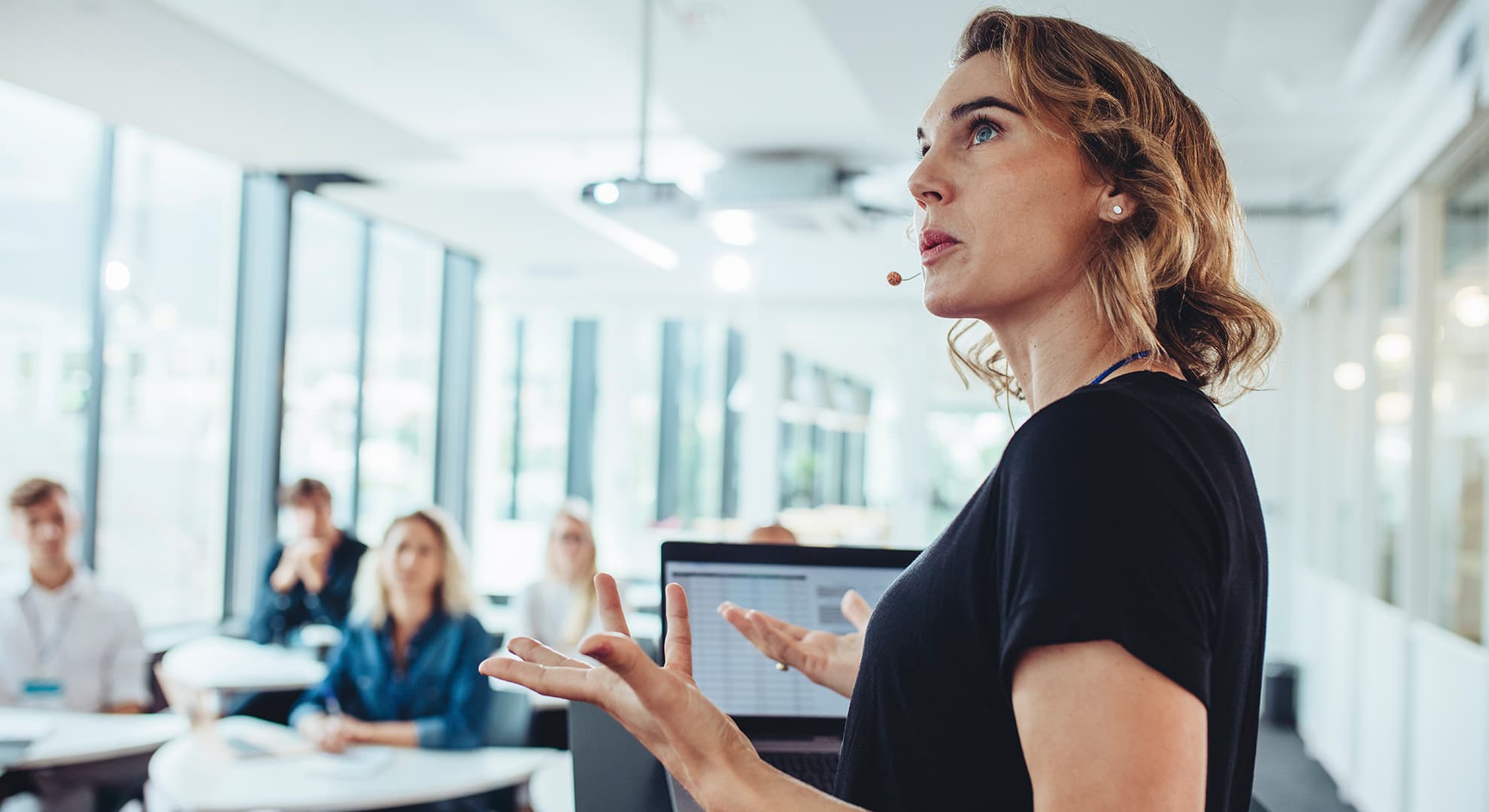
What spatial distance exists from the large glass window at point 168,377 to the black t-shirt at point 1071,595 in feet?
17.4

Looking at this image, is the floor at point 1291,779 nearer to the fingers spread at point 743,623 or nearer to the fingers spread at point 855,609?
the fingers spread at point 855,609

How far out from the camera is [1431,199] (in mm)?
4402

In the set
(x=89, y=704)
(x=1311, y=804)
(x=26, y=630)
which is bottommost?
(x=1311, y=804)

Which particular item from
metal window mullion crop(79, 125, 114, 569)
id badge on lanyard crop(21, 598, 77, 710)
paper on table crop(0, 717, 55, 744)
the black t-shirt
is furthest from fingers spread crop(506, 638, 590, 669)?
metal window mullion crop(79, 125, 114, 569)

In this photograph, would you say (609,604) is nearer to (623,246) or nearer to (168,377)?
(168,377)

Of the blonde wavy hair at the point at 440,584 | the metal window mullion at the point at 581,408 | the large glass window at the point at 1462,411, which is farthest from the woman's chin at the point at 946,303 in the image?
the metal window mullion at the point at 581,408

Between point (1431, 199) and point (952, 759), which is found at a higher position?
point (1431, 199)

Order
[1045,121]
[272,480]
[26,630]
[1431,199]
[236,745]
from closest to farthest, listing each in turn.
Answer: [1045,121], [236,745], [26,630], [1431,199], [272,480]

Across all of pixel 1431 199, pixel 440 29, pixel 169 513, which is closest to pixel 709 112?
pixel 440 29

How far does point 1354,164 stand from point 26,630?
6.17 meters

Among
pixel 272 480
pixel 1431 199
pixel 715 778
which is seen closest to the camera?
pixel 715 778

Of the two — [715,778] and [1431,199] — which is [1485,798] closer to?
[1431,199]

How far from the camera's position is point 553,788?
2.92 meters

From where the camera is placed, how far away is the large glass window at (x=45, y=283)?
15.6ft
